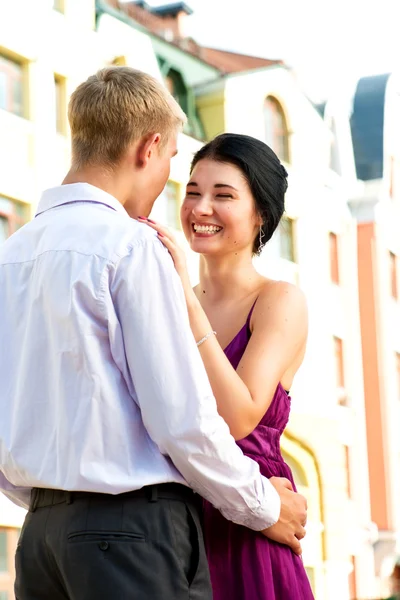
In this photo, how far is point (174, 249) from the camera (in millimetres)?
2895

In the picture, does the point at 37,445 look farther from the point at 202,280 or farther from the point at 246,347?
the point at 202,280

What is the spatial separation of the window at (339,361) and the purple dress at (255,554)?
23.8m

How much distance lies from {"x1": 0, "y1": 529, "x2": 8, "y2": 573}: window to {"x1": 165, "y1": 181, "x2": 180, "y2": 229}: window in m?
7.00

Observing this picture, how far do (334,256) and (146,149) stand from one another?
25135mm

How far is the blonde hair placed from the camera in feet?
9.20

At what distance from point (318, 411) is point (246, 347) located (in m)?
21.9

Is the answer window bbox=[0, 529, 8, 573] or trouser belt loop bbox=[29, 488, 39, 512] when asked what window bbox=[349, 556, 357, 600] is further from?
trouser belt loop bbox=[29, 488, 39, 512]

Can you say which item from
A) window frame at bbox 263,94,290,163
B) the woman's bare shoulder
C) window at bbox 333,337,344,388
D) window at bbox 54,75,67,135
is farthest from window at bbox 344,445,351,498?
the woman's bare shoulder

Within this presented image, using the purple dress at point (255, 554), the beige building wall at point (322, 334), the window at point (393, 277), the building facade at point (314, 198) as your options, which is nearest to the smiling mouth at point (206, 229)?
the purple dress at point (255, 554)

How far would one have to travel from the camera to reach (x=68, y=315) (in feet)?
8.64

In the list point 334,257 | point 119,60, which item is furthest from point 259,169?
point 334,257

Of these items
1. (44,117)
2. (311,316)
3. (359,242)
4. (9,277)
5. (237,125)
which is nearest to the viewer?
(9,277)

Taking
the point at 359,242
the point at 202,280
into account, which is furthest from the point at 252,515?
the point at 359,242

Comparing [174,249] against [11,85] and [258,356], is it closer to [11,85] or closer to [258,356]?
[258,356]
